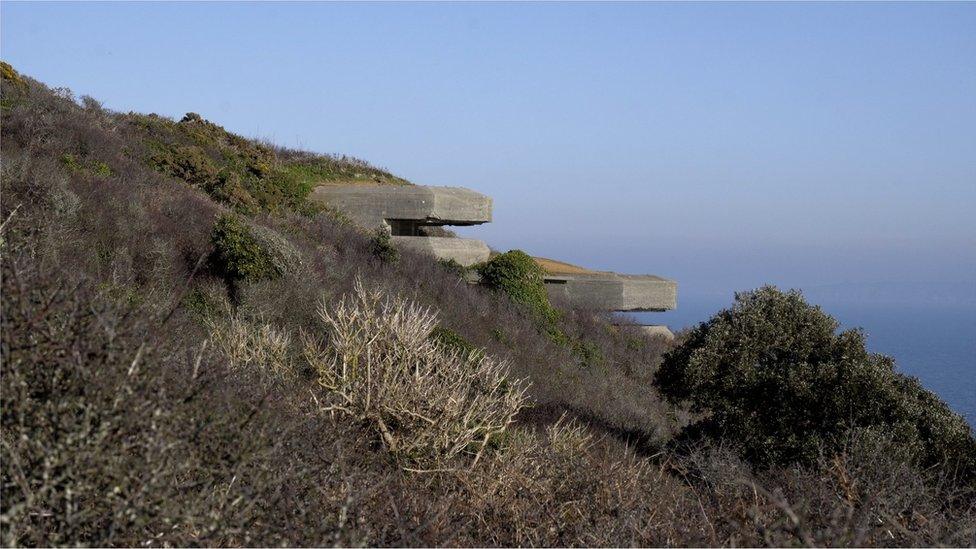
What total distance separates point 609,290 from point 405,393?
2059 cm

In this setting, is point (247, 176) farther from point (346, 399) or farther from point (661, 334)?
point (346, 399)

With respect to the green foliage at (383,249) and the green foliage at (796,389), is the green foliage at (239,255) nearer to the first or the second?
the green foliage at (383,249)

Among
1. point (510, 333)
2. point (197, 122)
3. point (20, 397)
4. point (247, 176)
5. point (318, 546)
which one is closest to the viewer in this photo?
point (20, 397)

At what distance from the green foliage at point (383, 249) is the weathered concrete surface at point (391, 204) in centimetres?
334

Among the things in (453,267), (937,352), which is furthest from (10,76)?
(937,352)

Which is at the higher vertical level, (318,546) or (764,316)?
(764,316)

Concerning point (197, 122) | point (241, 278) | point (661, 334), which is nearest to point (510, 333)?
point (241, 278)

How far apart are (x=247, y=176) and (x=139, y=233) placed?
9210 mm

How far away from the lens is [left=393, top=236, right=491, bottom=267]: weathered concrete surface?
25.9 meters

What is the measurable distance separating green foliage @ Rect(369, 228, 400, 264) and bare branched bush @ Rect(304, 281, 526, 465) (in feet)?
38.8

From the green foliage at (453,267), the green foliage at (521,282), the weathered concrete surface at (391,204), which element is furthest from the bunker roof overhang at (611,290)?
the green foliage at (453,267)

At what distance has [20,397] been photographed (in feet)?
15.7

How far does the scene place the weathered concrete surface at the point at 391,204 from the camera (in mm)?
27125

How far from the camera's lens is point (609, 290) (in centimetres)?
2984
